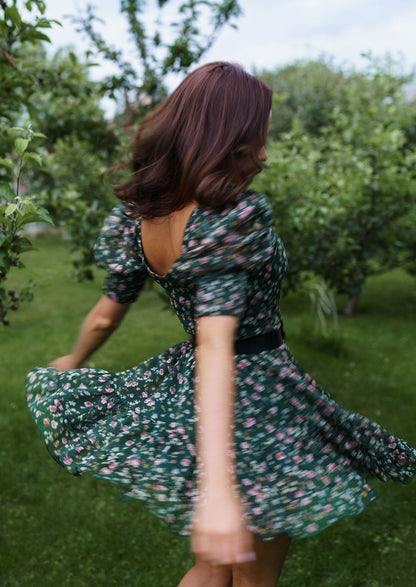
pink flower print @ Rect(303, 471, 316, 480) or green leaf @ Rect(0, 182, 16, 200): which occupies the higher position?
green leaf @ Rect(0, 182, 16, 200)

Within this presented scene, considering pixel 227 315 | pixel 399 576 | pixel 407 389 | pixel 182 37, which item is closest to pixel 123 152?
pixel 182 37

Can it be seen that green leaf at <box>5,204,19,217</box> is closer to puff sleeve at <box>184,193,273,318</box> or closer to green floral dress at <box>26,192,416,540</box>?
green floral dress at <box>26,192,416,540</box>

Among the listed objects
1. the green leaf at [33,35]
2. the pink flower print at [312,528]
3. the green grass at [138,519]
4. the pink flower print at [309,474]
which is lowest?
the green grass at [138,519]

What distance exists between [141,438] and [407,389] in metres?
5.03

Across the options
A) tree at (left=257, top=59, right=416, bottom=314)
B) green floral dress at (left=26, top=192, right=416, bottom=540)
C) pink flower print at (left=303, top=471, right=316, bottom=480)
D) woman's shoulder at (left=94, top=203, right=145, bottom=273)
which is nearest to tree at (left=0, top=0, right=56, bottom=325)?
woman's shoulder at (left=94, top=203, right=145, bottom=273)

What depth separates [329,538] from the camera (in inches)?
147

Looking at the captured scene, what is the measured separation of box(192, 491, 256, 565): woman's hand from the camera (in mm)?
1254

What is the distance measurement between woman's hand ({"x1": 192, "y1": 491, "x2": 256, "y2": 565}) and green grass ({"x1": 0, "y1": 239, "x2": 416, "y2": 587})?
216 centimetres

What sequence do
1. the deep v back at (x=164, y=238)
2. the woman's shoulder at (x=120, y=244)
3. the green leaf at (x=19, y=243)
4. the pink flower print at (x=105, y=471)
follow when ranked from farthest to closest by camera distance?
the green leaf at (x=19, y=243) → the woman's shoulder at (x=120, y=244) → the deep v back at (x=164, y=238) → the pink flower print at (x=105, y=471)

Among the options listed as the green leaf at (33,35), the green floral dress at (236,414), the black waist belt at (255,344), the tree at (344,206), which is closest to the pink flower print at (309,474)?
the green floral dress at (236,414)

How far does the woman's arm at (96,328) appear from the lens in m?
2.19

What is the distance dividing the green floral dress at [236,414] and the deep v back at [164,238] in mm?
51

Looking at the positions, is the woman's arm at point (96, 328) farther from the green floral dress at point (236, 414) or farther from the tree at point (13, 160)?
the tree at point (13, 160)

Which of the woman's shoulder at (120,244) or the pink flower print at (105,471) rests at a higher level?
the woman's shoulder at (120,244)
